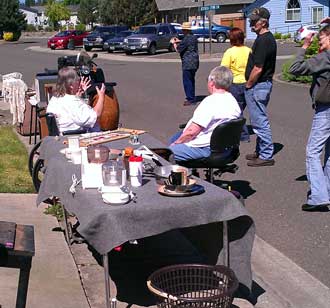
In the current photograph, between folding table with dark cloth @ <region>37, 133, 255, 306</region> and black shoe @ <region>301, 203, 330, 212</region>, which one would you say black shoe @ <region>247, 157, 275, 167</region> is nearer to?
black shoe @ <region>301, 203, 330, 212</region>

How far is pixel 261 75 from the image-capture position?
28.0 ft

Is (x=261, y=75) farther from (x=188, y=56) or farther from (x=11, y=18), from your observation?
(x=11, y=18)

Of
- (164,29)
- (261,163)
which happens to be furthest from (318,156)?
(164,29)

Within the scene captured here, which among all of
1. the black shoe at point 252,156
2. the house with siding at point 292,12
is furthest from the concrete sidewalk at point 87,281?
the house with siding at point 292,12

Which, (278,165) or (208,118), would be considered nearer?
(208,118)

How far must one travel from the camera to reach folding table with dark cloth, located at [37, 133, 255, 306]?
4.05m

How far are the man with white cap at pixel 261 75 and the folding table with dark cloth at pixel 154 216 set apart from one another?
4.02 m

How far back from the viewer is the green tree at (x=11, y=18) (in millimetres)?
68812

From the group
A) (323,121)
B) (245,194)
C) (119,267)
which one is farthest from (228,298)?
(245,194)

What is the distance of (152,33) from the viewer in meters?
38.7

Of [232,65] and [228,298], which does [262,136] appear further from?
[228,298]

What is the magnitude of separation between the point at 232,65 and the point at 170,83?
36.3 ft

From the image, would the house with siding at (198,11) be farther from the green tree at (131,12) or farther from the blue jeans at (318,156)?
the blue jeans at (318,156)

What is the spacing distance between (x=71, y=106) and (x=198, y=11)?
5893cm
